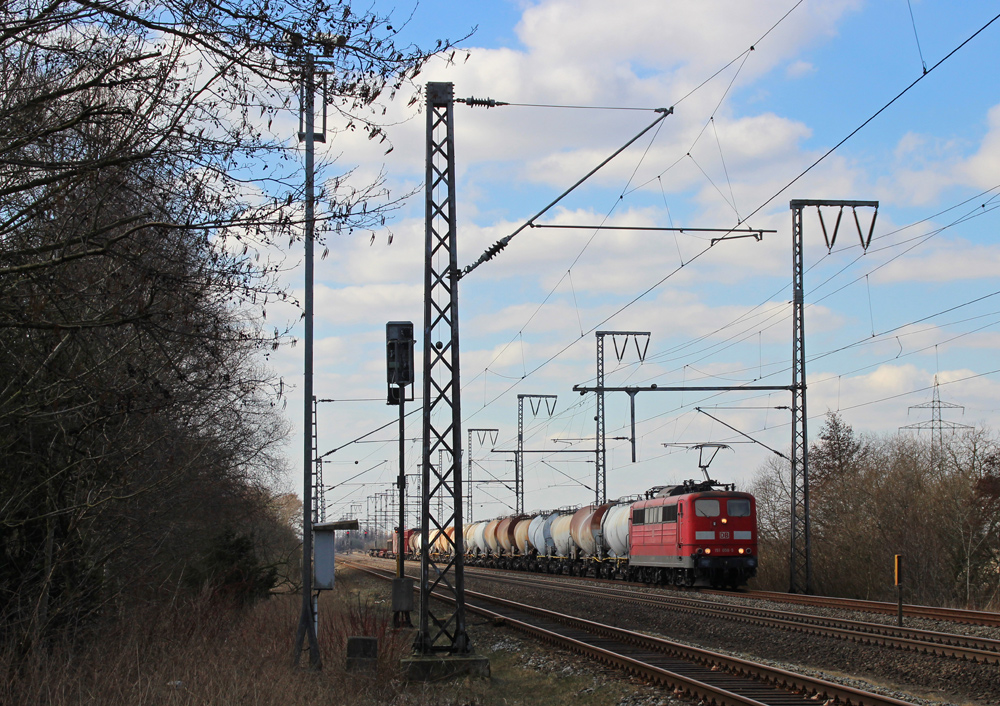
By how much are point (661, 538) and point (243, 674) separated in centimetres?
2348

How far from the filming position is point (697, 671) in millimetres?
13664

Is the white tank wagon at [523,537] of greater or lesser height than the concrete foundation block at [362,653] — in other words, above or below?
below

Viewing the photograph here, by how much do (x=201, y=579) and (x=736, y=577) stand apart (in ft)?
55.4

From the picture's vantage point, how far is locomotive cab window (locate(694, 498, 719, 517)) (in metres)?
31.3

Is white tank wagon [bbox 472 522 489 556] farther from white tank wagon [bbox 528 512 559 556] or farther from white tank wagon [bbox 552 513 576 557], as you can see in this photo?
white tank wagon [bbox 552 513 576 557]

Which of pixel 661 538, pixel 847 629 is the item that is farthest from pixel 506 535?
pixel 847 629

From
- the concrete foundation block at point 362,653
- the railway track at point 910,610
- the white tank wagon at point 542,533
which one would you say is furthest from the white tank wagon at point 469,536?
the concrete foundation block at point 362,653

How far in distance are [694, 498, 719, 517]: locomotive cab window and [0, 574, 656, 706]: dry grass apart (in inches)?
554

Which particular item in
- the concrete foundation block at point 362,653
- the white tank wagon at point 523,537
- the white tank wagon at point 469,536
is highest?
the concrete foundation block at point 362,653

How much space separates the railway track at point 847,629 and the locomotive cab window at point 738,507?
532cm

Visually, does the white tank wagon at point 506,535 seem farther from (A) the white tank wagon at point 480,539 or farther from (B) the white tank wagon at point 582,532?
(B) the white tank wagon at point 582,532

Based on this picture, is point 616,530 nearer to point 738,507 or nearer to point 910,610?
point 738,507

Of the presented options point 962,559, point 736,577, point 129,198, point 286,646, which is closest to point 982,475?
point 962,559

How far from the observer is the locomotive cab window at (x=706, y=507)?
31.3 m
